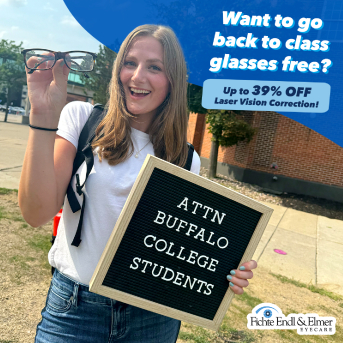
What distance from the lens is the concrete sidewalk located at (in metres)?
5.12

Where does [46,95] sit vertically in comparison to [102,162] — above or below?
above

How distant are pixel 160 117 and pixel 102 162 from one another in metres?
0.36

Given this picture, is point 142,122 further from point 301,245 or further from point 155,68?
point 301,245

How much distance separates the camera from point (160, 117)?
144cm

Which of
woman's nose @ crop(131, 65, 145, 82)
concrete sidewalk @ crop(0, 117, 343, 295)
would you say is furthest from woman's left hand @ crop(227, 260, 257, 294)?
concrete sidewalk @ crop(0, 117, 343, 295)

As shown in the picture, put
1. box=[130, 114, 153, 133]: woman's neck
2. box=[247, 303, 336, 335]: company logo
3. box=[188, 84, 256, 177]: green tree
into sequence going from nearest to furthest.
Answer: box=[130, 114, 153, 133]: woman's neck
box=[247, 303, 336, 335]: company logo
box=[188, 84, 256, 177]: green tree

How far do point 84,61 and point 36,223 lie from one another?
0.64 meters

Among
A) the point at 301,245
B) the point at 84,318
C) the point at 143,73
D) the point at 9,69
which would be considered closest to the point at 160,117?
the point at 143,73

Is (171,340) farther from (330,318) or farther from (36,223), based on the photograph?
(330,318)

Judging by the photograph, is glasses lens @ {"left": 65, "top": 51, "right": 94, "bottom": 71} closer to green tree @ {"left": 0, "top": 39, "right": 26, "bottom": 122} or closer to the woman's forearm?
the woman's forearm

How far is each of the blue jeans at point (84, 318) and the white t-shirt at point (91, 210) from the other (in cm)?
6

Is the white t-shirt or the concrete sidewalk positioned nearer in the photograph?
the white t-shirt

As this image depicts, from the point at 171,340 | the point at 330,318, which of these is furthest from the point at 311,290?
the point at 171,340

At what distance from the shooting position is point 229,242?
1.27 meters
